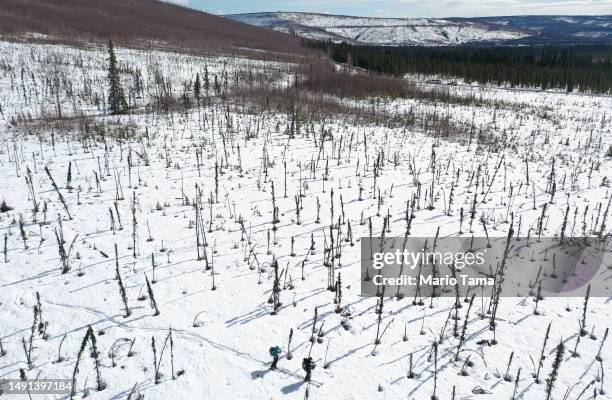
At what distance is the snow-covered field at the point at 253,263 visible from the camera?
4.16 metres

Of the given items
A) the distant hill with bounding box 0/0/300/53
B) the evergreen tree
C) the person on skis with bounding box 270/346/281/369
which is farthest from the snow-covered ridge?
the person on skis with bounding box 270/346/281/369

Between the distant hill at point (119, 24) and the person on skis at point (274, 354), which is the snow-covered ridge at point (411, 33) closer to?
the distant hill at point (119, 24)

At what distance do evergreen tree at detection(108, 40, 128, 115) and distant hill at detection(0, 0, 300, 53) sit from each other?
18.6 m

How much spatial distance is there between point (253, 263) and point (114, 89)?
11908 millimetres

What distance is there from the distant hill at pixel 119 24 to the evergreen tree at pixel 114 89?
18558 millimetres

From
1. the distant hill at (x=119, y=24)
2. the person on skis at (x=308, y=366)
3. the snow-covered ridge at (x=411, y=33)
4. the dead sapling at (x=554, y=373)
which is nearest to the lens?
the dead sapling at (x=554, y=373)

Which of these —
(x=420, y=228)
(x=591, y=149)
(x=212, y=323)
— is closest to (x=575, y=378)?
(x=420, y=228)

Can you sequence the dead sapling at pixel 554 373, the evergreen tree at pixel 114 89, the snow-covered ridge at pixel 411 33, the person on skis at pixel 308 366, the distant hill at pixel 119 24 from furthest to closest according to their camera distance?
the snow-covered ridge at pixel 411 33 → the distant hill at pixel 119 24 → the evergreen tree at pixel 114 89 → the person on skis at pixel 308 366 → the dead sapling at pixel 554 373

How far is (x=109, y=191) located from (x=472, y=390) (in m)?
7.99

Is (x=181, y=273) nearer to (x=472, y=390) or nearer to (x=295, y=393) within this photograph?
(x=295, y=393)

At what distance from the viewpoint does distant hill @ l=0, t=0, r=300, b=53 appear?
107ft

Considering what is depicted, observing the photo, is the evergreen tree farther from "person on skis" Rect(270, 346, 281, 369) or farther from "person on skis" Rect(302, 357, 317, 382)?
"person on skis" Rect(302, 357, 317, 382)

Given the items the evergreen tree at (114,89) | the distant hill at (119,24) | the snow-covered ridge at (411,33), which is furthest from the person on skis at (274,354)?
the snow-covered ridge at (411,33)

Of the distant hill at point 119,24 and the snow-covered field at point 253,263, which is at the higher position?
the distant hill at point 119,24
